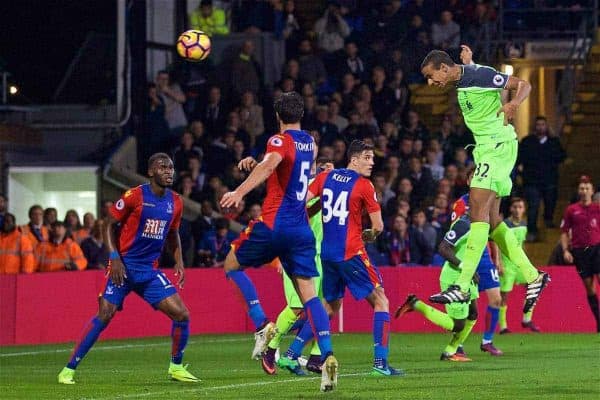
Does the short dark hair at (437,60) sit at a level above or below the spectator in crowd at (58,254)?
above

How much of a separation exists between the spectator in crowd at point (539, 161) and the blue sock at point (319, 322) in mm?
12333

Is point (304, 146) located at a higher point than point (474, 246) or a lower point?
higher

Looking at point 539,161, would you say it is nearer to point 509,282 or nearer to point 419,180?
point 419,180

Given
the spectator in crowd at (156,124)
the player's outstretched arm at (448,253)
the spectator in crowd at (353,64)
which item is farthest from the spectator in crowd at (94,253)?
the player's outstretched arm at (448,253)

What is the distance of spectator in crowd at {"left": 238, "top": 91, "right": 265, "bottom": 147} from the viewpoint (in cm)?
2572

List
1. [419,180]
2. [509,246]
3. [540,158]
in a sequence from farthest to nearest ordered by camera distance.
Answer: [419,180]
[540,158]
[509,246]

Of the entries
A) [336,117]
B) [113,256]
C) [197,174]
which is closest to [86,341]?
[113,256]

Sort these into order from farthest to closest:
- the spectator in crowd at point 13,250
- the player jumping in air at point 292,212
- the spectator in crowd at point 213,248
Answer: the spectator in crowd at point 213,248 < the spectator in crowd at point 13,250 < the player jumping in air at point 292,212

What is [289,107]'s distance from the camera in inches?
Answer: 478

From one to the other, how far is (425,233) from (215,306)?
10.8ft

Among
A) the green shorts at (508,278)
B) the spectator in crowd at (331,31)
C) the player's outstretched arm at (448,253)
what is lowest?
the green shorts at (508,278)

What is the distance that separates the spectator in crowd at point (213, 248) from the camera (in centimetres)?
2302

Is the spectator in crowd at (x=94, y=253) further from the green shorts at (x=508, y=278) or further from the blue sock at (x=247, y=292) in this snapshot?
the blue sock at (x=247, y=292)

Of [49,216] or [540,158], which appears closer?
[49,216]
